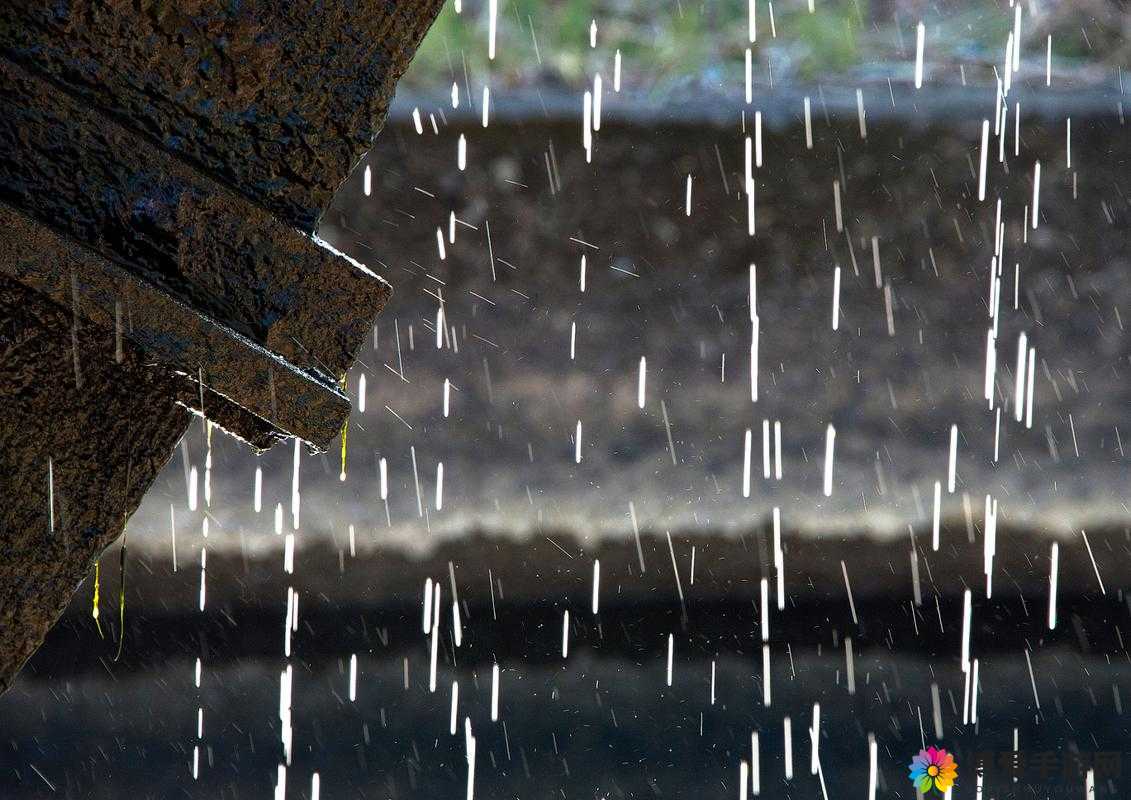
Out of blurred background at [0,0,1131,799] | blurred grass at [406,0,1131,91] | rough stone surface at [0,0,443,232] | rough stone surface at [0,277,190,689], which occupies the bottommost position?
rough stone surface at [0,277,190,689]

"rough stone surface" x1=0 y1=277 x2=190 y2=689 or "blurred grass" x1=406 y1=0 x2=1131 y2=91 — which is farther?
"blurred grass" x1=406 y1=0 x2=1131 y2=91

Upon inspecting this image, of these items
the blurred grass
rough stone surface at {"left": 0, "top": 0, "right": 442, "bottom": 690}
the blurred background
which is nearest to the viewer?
rough stone surface at {"left": 0, "top": 0, "right": 442, "bottom": 690}

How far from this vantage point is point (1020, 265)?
3.88 metres

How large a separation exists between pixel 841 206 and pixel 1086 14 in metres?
1.72

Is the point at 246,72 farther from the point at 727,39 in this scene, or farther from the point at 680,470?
the point at 727,39

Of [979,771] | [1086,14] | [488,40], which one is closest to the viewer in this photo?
[979,771]

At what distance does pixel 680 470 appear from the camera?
3889mm

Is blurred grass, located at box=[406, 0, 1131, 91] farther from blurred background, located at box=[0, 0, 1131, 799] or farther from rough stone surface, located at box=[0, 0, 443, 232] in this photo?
rough stone surface, located at box=[0, 0, 443, 232]

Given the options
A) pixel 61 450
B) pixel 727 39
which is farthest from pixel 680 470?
pixel 61 450

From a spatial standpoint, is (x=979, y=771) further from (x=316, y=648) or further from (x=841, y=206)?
(x=316, y=648)

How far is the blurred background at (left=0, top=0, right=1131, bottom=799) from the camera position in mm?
3799

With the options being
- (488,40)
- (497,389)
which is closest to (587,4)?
(488,40)

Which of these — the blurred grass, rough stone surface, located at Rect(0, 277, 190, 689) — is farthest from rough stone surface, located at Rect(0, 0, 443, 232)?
the blurred grass

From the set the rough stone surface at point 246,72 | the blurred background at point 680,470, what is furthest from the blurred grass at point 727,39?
the rough stone surface at point 246,72
